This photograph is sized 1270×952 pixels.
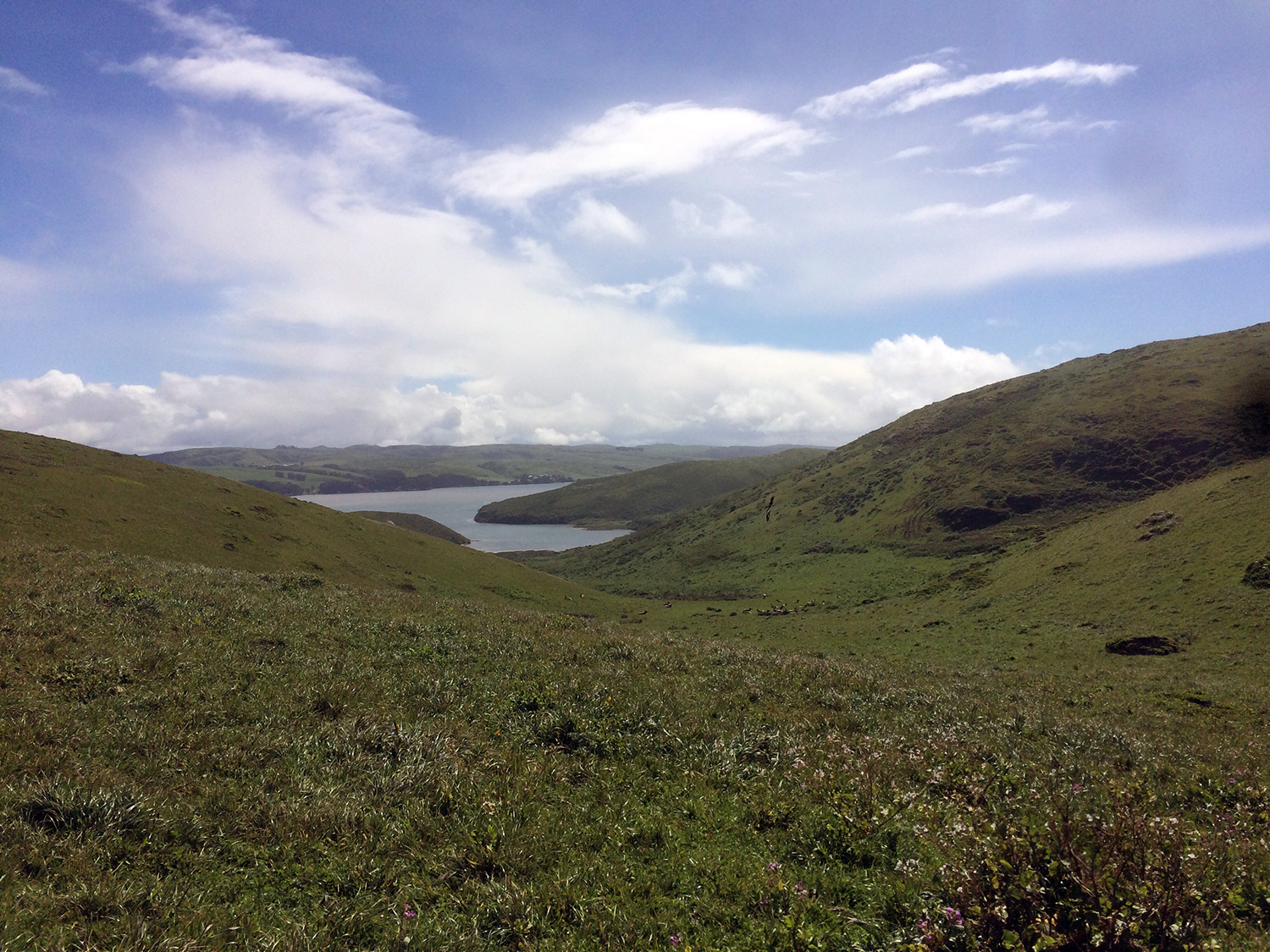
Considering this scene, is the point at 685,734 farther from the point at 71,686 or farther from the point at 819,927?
the point at 71,686

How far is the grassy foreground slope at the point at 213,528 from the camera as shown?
135ft

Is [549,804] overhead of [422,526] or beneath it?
overhead

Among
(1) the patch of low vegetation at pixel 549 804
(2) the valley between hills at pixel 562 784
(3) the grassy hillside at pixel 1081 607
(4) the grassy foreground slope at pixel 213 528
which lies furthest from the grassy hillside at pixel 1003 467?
(1) the patch of low vegetation at pixel 549 804

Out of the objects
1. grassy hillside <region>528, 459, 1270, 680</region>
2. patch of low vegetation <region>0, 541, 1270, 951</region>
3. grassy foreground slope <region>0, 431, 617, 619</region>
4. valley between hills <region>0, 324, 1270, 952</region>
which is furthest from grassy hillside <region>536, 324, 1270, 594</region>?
patch of low vegetation <region>0, 541, 1270, 951</region>

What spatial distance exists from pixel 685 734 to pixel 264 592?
49.7ft

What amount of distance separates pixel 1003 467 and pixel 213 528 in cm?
10390

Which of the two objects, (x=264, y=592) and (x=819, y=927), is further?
(x=264, y=592)

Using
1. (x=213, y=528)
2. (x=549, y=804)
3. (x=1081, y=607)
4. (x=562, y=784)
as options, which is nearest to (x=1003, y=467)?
(x=1081, y=607)

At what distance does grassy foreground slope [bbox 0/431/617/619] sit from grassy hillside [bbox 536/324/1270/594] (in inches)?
1526

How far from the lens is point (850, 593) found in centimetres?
7106

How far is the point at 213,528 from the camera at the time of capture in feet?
163

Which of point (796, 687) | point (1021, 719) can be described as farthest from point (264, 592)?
point (1021, 719)

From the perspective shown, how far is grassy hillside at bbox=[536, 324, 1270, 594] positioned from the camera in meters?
80.4

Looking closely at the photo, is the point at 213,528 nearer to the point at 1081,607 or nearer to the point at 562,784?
the point at 562,784
